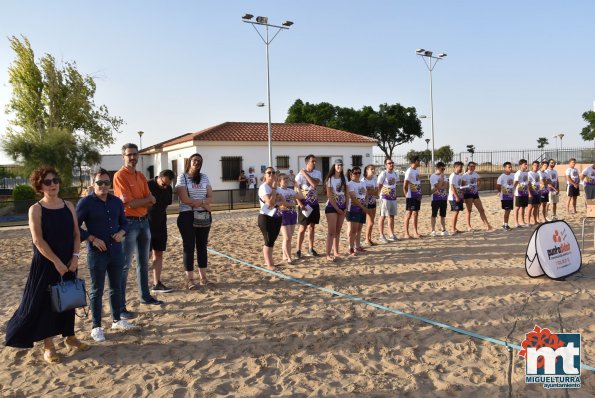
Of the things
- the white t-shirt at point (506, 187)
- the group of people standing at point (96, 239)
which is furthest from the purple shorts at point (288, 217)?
the white t-shirt at point (506, 187)

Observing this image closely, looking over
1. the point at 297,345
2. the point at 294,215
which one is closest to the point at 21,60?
the point at 294,215

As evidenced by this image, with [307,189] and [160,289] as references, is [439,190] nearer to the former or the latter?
[307,189]

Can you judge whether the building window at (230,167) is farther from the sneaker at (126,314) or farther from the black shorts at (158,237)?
the sneaker at (126,314)

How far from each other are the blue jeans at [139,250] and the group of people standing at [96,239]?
11 mm

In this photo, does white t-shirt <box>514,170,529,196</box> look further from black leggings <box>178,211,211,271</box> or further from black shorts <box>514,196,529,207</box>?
black leggings <box>178,211,211,271</box>

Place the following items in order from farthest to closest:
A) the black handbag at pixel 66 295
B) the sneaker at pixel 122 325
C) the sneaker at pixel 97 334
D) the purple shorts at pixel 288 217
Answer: the purple shorts at pixel 288 217
the sneaker at pixel 122 325
the sneaker at pixel 97 334
the black handbag at pixel 66 295

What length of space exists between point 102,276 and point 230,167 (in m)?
21.5

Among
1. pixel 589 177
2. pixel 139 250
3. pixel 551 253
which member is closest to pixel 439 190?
pixel 551 253

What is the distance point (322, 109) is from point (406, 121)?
10407 millimetres

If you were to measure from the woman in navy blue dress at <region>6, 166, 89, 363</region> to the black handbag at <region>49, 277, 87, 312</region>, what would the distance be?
4.0 inches

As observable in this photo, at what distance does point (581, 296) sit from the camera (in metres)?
5.59

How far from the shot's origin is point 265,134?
1101 inches

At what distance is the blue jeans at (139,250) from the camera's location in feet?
16.7

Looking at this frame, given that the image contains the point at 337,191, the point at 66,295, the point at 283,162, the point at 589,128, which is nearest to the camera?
the point at 66,295
